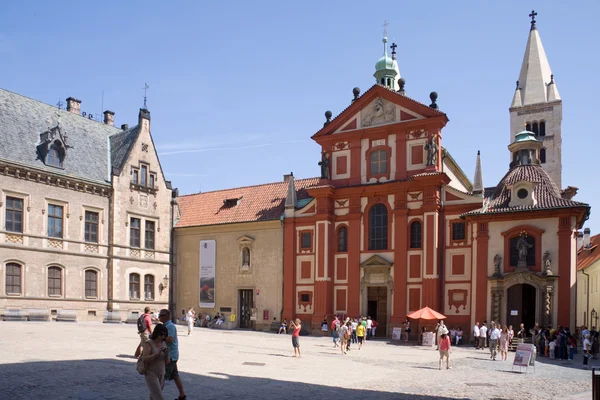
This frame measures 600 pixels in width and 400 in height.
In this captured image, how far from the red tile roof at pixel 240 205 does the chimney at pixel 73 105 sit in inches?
473

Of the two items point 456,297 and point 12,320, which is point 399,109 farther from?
point 12,320

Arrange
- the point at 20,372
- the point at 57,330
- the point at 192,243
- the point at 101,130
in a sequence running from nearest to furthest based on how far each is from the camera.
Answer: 1. the point at 20,372
2. the point at 57,330
3. the point at 101,130
4. the point at 192,243

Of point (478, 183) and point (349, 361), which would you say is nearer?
point (349, 361)

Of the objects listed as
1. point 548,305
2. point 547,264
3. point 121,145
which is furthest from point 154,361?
point 121,145

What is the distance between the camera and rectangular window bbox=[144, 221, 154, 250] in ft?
156

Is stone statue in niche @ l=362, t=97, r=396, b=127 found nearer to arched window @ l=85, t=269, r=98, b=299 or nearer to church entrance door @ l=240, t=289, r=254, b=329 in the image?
church entrance door @ l=240, t=289, r=254, b=329

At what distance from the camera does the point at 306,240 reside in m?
45.7

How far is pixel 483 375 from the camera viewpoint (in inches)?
868

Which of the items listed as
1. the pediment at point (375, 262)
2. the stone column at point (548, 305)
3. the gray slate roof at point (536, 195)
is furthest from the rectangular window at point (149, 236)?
the stone column at point (548, 305)

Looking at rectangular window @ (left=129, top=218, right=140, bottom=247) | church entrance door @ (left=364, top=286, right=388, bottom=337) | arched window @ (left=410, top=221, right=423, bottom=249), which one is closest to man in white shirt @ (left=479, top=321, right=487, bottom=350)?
arched window @ (left=410, top=221, right=423, bottom=249)

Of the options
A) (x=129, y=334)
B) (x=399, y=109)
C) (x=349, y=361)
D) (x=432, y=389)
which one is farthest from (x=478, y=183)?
(x=432, y=389)

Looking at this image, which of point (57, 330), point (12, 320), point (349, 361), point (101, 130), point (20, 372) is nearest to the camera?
point (20, 372)

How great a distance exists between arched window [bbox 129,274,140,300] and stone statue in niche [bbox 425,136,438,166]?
886 inches

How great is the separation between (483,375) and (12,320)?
86.7 feet
